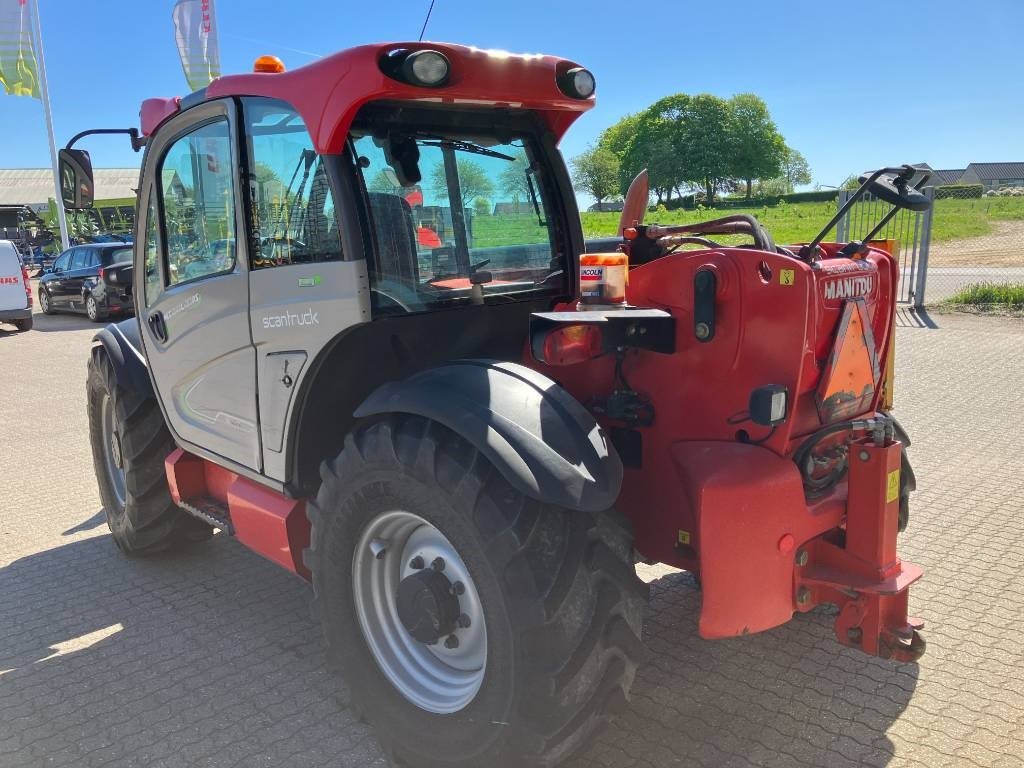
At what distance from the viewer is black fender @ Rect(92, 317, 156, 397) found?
4.24 meters

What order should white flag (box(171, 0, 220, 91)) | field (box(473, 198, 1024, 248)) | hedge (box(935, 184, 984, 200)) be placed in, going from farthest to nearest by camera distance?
hedge (box(935, 184, 984, 200)) → field (box(473, 198, 1024, 248)) → white flag (box(171, 0, 220, 91))

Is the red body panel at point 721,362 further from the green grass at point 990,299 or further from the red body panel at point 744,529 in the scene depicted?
the green grass at point 990,299

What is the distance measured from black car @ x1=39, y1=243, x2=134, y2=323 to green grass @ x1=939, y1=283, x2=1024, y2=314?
15.3m

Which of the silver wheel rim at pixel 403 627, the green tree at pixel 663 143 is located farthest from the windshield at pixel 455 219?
the green tree at pixel 663 143

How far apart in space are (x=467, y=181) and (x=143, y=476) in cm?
246

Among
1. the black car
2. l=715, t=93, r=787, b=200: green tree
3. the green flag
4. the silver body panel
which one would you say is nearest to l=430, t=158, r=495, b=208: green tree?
the silver body panel

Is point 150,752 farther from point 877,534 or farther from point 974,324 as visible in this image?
point 974,324

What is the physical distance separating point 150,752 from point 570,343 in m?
2.07

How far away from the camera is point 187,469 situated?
4070mm

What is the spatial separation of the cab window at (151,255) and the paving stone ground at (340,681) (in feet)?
5.10

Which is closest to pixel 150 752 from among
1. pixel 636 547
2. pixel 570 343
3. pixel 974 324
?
pixel 636 547

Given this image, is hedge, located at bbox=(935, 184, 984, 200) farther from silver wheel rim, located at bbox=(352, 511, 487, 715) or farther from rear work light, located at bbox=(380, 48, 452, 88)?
silver wheel rim, located at bbox=(352, 511, 487, 715)

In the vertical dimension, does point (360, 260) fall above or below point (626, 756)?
above

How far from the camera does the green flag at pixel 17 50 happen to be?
16938 mm
